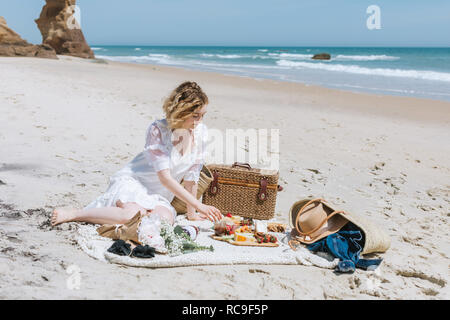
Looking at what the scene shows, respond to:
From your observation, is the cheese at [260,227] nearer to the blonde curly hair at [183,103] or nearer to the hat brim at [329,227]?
the hat brim at [329,227]

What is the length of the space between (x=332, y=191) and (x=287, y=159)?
4.24 ft

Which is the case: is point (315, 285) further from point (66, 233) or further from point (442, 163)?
point (442, 163)

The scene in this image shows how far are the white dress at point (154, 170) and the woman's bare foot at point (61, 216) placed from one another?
0.17m

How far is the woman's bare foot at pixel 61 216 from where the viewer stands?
3.34 metres

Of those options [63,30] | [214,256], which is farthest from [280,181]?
[63,30]

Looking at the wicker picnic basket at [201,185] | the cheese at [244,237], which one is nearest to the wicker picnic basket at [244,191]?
the wicker picnic basket at [201,185]

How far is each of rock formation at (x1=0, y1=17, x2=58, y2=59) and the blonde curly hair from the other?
58.6ft

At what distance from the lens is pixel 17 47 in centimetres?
1911

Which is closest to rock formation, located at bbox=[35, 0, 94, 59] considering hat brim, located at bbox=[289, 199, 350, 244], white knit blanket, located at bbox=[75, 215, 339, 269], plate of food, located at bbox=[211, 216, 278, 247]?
plate of food, located at bbox=[211, 216, 278, 247]

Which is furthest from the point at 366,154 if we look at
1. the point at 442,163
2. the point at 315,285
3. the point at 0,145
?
the point at 0,145

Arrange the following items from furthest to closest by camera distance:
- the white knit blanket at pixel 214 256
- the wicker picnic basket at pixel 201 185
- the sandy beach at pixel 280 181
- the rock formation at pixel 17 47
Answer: the rock formation at pixel 17 47
the wicker picnic basket at pixel 201 185
the white knit blanket at pixel 214 256
the sandy beach at pixel 280 181

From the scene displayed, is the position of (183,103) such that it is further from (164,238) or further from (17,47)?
(17,47)

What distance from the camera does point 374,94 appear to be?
14469 millimetres

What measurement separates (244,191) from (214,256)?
1220 millimetres
